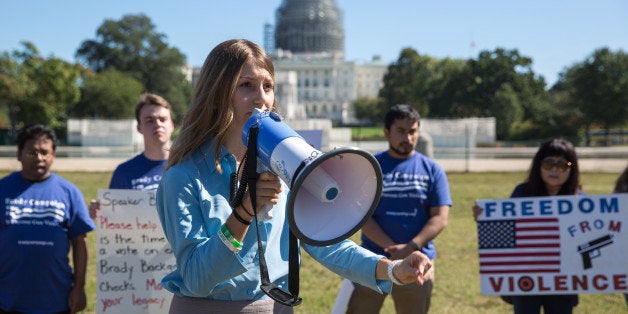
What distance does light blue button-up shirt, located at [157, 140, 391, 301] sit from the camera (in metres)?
2.12

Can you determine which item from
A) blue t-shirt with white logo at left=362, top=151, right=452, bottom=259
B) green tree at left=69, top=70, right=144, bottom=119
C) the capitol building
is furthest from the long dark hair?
the capitol building

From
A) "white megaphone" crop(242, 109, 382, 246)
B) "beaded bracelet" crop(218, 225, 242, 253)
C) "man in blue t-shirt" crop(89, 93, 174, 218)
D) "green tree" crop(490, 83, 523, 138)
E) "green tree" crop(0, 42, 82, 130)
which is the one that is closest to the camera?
"white megaphone" crop(242, 109, 382, 246)

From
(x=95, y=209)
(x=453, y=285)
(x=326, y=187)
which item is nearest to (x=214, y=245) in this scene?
(x=326, y=187)

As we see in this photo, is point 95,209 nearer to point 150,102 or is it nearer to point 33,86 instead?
point 150,102

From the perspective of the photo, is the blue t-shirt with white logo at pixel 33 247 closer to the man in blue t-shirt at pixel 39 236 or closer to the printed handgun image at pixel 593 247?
the man in blue t-shirt at pixel 39 236

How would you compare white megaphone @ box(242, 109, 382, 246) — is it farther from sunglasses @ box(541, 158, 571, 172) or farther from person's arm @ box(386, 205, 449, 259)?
sunglasses @ box(541, 158, 571, 172)

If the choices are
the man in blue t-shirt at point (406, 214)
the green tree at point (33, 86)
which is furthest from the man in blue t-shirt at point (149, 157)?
the green tree at point (33, 86)

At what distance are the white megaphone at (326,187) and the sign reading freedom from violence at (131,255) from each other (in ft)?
9.27

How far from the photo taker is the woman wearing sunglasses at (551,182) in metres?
4.68

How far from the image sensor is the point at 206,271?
210 centimetres

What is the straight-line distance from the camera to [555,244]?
4883mm

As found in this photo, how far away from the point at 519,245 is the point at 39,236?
3405 mm

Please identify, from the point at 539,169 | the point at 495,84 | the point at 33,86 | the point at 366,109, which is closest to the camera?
the point at 539,169

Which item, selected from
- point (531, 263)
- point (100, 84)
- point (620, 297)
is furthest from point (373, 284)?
point (100, 84)
